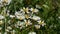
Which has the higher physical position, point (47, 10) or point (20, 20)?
point (47, 10)

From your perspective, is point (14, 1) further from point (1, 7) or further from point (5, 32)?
point (5, 32)

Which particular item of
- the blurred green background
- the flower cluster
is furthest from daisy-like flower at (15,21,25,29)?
the blurred green background

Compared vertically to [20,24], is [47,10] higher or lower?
higher

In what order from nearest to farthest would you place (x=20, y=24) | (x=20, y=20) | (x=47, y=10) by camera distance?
(x=20, y=24), (x=20, y=20), (x=47, y=10)

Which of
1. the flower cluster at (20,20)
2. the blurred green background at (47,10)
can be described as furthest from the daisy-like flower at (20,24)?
the blurred green background at (47,10)

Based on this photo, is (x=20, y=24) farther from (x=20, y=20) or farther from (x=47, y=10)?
(x=47, y=10)

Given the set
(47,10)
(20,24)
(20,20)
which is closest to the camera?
(20,24)

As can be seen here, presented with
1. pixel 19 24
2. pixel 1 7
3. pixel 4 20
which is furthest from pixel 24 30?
pixel 1 7

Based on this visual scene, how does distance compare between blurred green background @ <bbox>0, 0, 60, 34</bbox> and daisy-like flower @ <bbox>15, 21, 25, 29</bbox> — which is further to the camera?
blurred green background @ <bbox>0, 0, 60, 34</bbox>

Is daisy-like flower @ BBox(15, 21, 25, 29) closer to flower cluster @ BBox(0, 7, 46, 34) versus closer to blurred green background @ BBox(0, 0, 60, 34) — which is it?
flower cluster @ BBox(0, 7, 46, 34)

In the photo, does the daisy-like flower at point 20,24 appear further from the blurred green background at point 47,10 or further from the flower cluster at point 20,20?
the blurred green background at point 47,10

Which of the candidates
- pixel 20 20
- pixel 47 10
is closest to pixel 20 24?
pixel 20 20

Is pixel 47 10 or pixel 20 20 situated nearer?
pixel 20 20

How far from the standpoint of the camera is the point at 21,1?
3371mm
